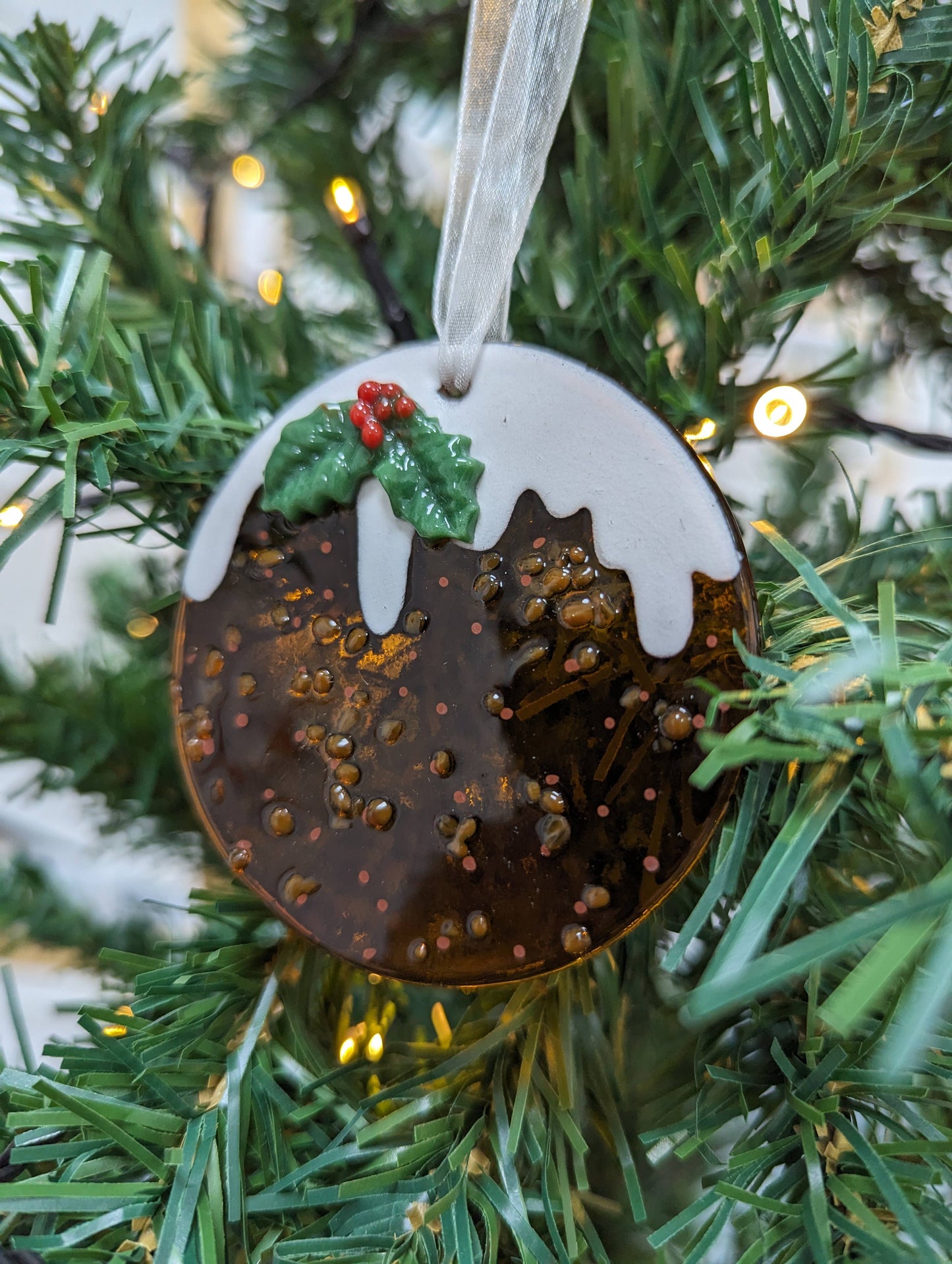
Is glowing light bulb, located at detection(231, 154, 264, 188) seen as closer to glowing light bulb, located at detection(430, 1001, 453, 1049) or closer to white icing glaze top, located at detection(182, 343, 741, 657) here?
white icing glaze top, located at detection(182, 343, 741, 657)

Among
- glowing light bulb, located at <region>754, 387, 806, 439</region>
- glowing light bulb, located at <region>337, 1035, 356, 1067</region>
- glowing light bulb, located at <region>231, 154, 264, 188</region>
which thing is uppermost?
glowing light bulb, located at <region>231, 154, 264, 188</region>

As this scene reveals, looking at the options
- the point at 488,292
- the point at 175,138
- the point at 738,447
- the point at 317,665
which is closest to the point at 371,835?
the point at 317,665

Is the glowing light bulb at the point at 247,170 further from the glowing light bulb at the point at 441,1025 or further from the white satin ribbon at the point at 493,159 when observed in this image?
the glowing light bulb at the point at 441,1025

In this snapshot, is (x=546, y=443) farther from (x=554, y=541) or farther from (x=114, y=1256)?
(x=114, y=1256)

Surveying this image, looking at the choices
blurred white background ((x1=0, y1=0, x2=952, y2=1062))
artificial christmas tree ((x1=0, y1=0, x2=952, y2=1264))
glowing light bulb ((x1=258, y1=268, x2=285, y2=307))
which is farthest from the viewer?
blurred white background ((x1=0, y1=0, x2=952, y2=1062))

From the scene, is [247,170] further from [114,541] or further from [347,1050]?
[114,541]

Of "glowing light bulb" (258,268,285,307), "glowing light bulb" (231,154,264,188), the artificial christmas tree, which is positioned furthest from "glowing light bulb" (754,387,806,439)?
"glowing light bulb" (231,154,264,188)

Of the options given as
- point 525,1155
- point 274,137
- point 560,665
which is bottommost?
point 525,1155
